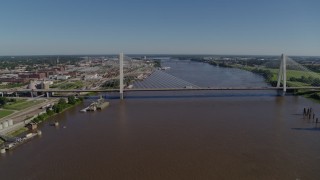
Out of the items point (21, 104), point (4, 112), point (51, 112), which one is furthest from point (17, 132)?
point (21, 104)

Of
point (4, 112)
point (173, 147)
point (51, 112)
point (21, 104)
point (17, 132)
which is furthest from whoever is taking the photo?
point (21, 104)

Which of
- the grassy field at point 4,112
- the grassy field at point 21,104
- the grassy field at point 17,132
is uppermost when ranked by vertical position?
the grassy field at point 21,104

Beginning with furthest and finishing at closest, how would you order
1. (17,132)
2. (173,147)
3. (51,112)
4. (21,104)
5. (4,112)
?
(21,104) < (4,112) < (51,112) < (17,132) < (173,147)

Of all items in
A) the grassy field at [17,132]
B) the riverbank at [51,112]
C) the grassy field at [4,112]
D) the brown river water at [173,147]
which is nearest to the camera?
the brown river water at [173,147]

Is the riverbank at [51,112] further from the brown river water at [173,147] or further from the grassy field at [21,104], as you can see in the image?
the grassy field at [21,104]

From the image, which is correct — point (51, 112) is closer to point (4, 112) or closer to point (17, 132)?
point (4, 112)

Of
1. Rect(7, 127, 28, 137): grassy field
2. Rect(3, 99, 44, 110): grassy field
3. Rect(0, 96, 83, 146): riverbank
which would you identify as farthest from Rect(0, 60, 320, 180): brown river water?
Rect(3, 99, 44, 110): grassy field

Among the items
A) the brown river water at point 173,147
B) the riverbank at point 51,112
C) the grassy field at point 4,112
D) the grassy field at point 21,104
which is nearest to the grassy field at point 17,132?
the riverbank at point 51,112

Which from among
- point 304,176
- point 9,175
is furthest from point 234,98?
point 9,175

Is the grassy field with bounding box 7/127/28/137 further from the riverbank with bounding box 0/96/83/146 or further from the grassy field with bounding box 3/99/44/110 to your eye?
the grassy field with bounding box 3/99/44/110
